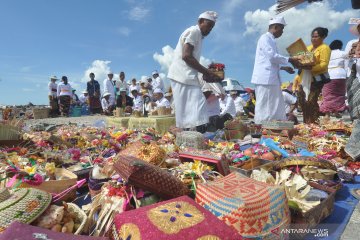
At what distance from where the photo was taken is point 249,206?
5.08 feet

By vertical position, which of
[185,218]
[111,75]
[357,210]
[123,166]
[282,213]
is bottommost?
[357,210]

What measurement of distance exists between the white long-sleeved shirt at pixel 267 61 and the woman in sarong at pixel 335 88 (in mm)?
2476

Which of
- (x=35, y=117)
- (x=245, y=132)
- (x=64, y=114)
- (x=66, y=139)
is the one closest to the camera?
(x=66, y=139)

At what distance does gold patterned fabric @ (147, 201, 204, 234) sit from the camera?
1.34 meters

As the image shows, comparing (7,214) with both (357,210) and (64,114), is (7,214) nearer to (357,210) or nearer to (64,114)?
(357,210)

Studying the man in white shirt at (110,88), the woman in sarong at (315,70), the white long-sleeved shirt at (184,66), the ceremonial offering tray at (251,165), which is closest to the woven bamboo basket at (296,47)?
the woman in sarong at (315,70)

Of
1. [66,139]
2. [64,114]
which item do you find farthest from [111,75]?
[66,139]

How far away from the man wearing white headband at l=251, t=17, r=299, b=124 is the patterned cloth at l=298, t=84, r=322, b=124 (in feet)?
3.00

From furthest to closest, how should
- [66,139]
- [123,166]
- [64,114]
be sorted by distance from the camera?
[64,114] < [66,139] < [123,166]

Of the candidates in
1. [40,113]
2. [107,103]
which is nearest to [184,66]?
[107,103]

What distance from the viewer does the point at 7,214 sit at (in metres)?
1.44

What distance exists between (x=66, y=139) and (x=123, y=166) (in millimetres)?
3190

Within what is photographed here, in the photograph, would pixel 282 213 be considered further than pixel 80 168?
No

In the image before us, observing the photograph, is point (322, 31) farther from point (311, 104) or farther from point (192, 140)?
point (192, 140)
